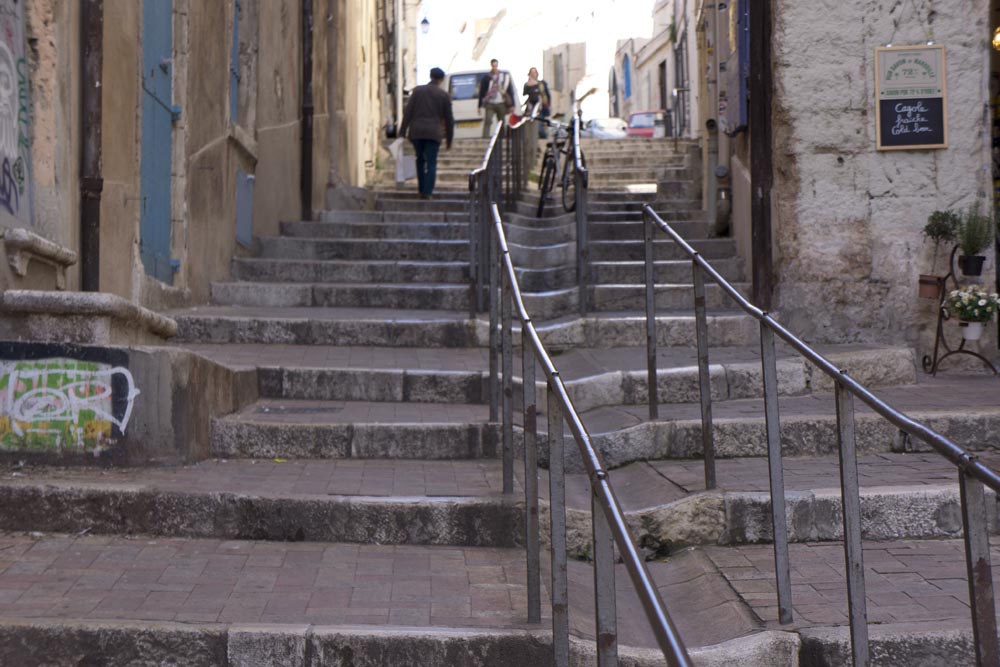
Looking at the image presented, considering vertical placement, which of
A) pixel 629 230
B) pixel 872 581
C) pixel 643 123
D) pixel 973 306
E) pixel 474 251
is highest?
pixel 643 123

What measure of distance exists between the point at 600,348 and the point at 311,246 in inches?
131

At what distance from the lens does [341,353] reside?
721cm

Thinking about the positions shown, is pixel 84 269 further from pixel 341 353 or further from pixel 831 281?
pixel 831 281

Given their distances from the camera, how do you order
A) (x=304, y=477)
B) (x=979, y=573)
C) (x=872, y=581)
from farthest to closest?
(x=304, y=477), (x=872, y=581), (x=979, y=573)

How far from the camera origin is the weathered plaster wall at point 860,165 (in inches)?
307

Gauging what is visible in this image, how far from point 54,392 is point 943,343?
5.51 m

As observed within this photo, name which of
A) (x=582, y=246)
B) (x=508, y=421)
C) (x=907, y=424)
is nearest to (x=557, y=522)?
(x=907, y=424)

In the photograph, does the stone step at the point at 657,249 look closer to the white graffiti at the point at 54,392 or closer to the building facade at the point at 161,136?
the building facade at the point at 161,136

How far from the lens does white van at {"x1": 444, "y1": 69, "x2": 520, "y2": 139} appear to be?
2725 cm

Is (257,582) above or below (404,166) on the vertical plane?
below

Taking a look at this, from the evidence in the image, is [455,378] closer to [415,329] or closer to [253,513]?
[415,329]

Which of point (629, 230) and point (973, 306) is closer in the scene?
point (973, 306)

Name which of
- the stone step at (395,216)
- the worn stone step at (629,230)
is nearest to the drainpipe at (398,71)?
the stone step at (395,216)

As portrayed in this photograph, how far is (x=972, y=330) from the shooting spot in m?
7.45
